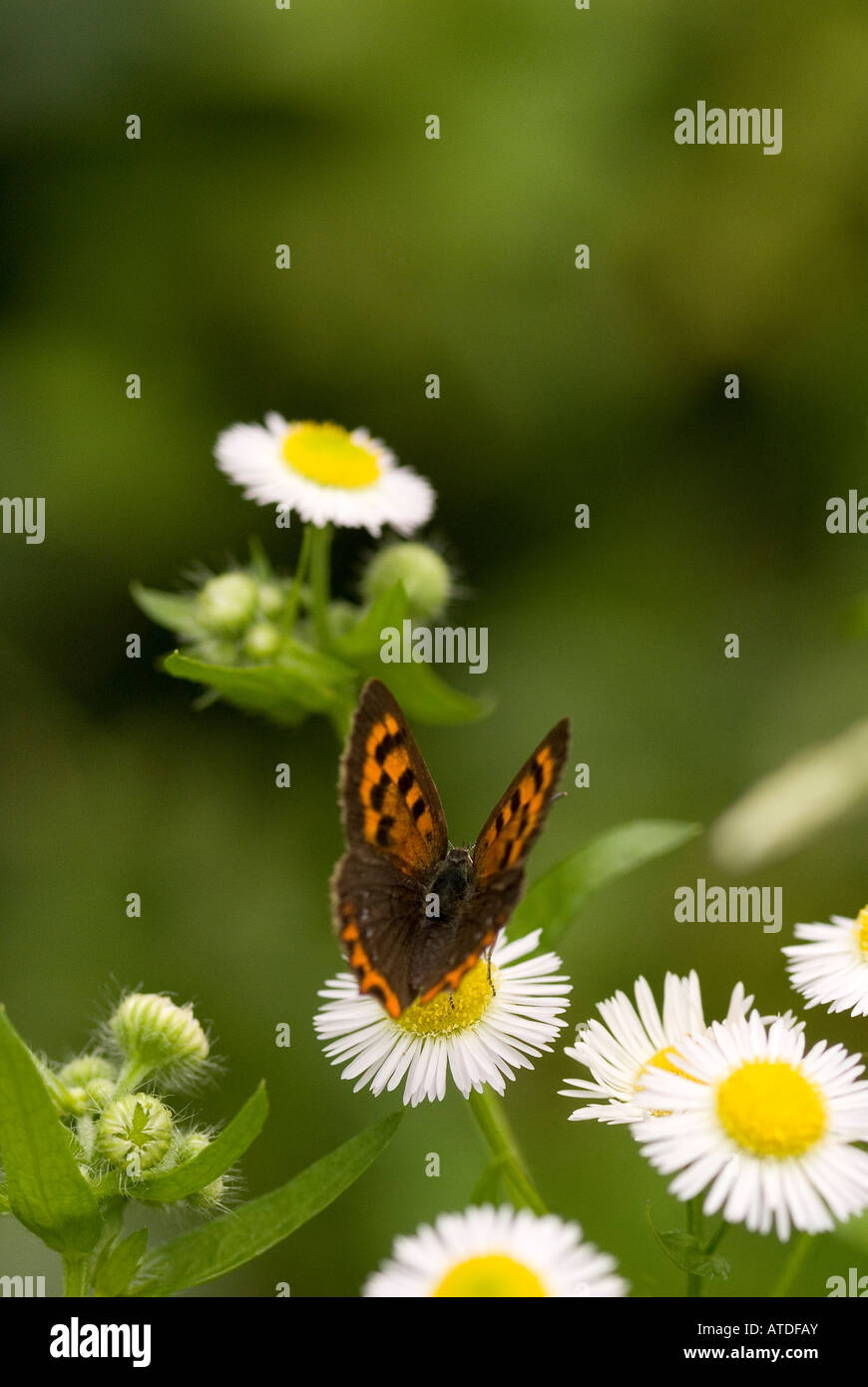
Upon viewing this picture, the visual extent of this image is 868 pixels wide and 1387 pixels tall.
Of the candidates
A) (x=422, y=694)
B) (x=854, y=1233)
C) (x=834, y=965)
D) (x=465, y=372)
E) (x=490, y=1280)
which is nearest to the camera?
(x=490, y=1280)

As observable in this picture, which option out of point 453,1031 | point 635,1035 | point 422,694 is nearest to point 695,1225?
point 635,1035

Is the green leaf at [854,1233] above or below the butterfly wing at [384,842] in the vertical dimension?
below

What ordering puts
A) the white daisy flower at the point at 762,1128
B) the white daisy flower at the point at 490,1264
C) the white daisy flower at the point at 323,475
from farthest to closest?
the white daisy flower at the point at 323,475
the white daisy flower at the point at 762,1128
the white daisy flower at the point at 490,1264

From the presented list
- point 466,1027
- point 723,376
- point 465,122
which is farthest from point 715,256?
point 466,1027

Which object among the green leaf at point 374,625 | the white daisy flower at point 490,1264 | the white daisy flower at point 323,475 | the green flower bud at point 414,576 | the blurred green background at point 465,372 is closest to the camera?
the white daisy flower at point 490,1264

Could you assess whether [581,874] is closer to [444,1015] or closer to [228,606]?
[444,1015]

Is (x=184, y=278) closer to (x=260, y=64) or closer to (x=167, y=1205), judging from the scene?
(x=260, y=64)

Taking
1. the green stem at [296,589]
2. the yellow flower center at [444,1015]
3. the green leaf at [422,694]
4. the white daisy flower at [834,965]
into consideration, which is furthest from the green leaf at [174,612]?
the white daisy flower at [834,965]

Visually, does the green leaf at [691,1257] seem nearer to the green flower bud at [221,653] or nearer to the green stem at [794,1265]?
the green stem at [794,1265]
